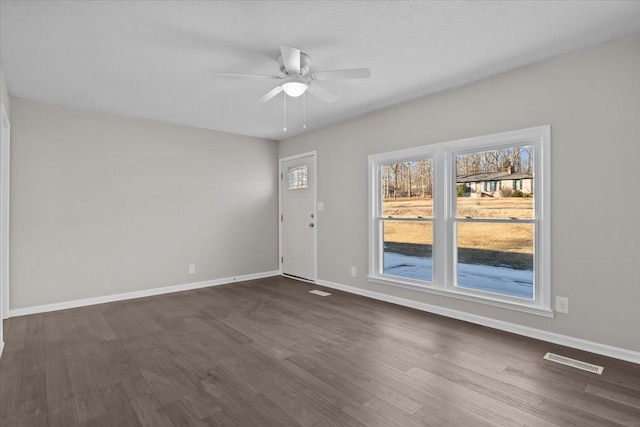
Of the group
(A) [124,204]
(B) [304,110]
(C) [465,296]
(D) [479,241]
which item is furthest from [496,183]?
(A) [124,204]

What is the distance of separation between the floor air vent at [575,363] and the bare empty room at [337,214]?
0.05m

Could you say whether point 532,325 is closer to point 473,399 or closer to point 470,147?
point 473,399

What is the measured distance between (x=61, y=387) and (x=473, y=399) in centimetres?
272

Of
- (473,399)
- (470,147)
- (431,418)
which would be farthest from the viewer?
(470,147)

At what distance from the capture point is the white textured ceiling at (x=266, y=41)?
2195 millimetres

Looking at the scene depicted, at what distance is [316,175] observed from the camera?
5.36 metres

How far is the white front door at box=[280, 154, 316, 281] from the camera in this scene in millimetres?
5492

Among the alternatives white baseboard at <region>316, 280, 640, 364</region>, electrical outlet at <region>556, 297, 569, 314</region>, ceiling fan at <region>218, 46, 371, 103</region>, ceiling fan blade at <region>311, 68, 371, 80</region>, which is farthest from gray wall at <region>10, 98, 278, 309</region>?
electrical outlet at <region>556, 297, 569, 314</region>

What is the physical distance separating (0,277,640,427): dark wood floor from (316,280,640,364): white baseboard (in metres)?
0.09

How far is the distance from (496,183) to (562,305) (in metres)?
1.25

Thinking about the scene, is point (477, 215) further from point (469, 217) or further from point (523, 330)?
point (523, 330)

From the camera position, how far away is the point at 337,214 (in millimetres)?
5039

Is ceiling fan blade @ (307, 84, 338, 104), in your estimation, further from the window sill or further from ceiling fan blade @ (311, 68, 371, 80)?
the window sill

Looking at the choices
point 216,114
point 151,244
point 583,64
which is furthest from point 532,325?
point 151,244
